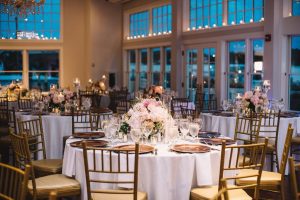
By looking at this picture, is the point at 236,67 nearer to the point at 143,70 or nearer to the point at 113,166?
the point at 143,70

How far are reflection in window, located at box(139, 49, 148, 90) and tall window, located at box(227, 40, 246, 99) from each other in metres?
4.44

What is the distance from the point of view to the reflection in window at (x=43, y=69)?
648 inches

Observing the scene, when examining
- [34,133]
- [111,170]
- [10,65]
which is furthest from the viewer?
[10,65]

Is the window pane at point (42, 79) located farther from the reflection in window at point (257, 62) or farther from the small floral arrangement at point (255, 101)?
the small floral arrangement at point (255, 101)

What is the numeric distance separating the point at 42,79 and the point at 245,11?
27.7ft

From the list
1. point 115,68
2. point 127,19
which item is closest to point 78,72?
point 115,68

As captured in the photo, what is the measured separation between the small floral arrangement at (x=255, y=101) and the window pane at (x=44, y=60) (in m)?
10.6

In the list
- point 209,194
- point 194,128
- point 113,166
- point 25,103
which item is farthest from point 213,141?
point 25,103

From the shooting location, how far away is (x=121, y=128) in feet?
15.9

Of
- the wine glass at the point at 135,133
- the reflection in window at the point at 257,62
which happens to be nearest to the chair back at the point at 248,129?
the wine glass at the point at 135,133

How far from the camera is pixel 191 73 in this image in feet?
43.4

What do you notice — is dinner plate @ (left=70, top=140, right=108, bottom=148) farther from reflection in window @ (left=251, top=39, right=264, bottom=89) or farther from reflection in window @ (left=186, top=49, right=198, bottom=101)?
reflection in window @ (left=186, top=49, right=198, bottom=101)

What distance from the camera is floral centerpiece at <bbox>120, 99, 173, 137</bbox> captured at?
458 centimetres

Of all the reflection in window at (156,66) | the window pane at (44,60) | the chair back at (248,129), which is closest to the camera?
the chair back at (248,129)
